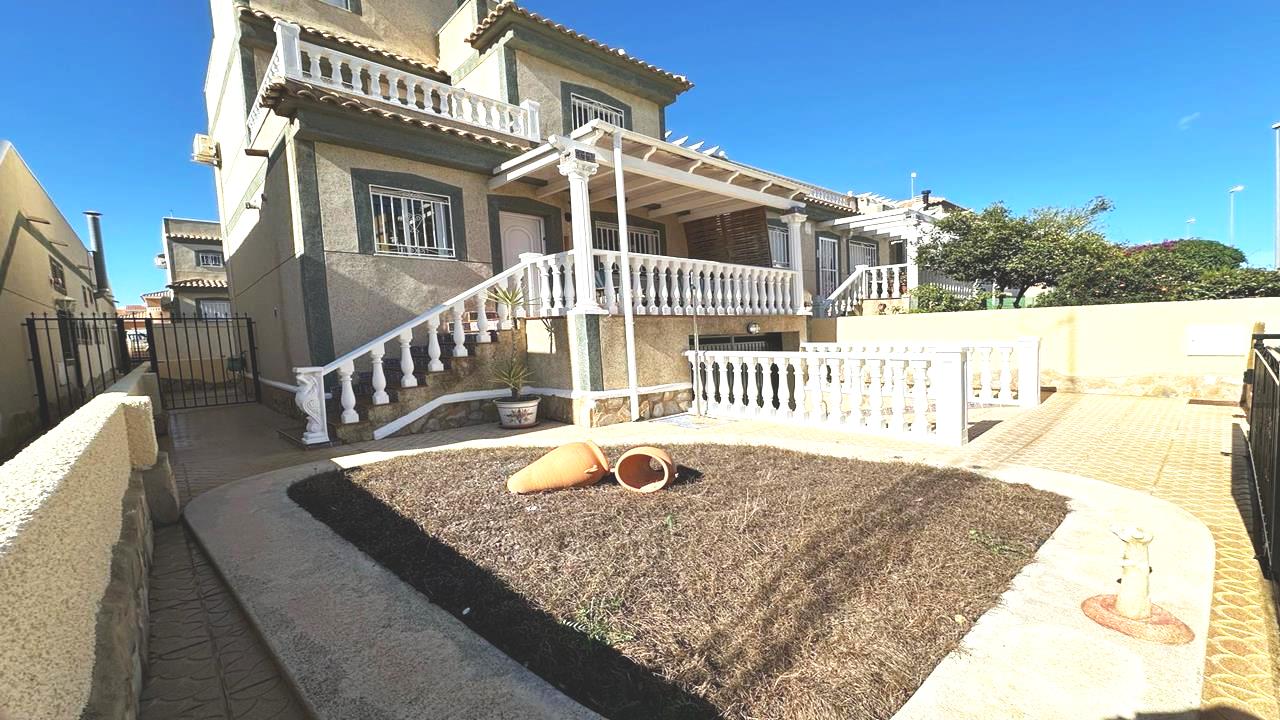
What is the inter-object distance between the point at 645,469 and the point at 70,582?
146 inches

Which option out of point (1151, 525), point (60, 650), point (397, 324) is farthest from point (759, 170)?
point (60, 650)

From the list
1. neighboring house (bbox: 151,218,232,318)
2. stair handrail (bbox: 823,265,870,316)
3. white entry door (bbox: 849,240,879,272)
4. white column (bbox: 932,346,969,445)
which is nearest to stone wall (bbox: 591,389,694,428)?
white column (bbox: 932,346,969,445)

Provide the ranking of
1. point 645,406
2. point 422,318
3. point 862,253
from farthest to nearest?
point 862,253 → point 645,406 → point 422,318

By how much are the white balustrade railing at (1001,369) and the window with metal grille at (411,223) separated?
7031 millimetres

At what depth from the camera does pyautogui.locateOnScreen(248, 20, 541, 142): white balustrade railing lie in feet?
26.2

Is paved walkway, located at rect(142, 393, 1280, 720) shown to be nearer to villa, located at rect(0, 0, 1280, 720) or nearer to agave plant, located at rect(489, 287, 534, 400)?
villa, located at rect(0, 0, 1280, 720)

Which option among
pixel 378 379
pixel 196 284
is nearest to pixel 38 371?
pixel 378 379

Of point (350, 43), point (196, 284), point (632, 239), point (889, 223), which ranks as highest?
point (350, 43)

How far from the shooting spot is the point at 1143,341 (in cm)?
866

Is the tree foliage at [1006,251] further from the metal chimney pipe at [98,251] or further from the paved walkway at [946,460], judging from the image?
the metal chimney pipe at [98,251]

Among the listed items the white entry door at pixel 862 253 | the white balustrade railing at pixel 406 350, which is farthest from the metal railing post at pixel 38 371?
the white entry door at pixel 862 253

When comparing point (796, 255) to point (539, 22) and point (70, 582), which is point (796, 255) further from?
point (70, 582)

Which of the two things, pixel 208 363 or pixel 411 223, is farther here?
pixel 208 363

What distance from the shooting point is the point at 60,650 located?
1271mm
